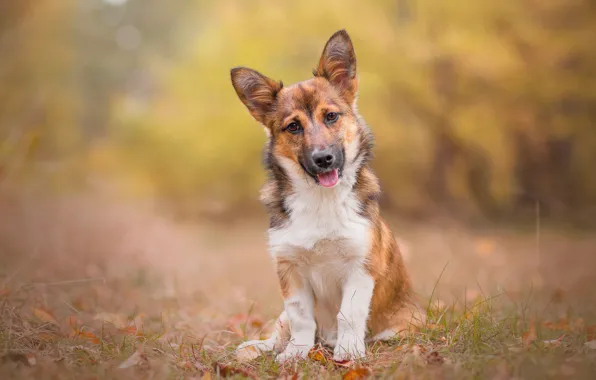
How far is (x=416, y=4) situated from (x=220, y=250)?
→ 652cm

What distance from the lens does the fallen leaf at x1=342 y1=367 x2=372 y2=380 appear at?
339cm

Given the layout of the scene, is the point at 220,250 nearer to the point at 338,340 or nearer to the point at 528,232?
the point at 528,232

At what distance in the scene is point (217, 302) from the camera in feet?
22.0

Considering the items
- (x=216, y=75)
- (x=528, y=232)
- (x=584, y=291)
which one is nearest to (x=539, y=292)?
(x=584, y=291)

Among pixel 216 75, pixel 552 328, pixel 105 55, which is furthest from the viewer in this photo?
pixel 105 55

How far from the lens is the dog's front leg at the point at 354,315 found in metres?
3.75

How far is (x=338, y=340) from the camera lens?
3.82 meters

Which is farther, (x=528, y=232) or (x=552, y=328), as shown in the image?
(x=528, y=232)

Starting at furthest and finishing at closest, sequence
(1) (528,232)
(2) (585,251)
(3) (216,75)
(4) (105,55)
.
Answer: (4) (105,55)
(3) (216,75)
(1) (528,232)
(2) (585,251)

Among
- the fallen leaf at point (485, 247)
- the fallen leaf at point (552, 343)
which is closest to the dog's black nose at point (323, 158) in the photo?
the fallen leaf at point (552, 343)

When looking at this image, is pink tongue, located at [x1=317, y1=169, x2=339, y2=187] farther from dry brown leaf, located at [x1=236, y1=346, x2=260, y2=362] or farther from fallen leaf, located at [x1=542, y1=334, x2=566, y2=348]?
fallen leaf, located at [x1=542, y1=334, x2=566, y2=348]

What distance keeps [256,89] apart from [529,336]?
8.05 ft

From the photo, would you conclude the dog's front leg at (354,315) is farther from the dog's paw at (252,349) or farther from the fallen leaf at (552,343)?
the fallen leaf at (552,343)

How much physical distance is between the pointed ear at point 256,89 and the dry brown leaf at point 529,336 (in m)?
2.27
